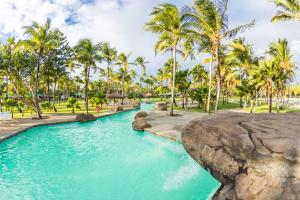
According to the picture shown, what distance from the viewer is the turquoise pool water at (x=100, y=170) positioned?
898 cm

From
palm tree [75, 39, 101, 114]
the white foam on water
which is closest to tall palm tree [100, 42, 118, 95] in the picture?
palm tree [75, 39, 101, 114]

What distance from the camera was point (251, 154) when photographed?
17.2 ft

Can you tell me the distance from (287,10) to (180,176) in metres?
20.0

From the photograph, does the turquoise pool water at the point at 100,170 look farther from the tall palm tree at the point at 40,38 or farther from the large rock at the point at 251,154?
the tall palm tree at the point at 40,38

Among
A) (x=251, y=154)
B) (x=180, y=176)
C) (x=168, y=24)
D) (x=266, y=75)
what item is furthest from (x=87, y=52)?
(x=251, y=154)

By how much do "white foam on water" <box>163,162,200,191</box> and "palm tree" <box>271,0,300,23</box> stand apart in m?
18.2

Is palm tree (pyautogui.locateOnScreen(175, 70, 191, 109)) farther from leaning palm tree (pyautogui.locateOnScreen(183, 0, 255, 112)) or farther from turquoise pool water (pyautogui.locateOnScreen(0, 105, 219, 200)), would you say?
turquoise pool water (pyautogui.locateOnScreen(0, 105, 219, 200))

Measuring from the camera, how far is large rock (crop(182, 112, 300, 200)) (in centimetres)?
477

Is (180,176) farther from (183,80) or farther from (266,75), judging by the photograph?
(183,80)

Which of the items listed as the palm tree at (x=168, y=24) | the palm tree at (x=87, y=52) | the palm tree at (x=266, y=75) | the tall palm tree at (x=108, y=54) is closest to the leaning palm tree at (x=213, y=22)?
the palm tree at (x=168, y=24)

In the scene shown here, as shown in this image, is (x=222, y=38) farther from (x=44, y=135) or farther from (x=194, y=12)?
(x=44, y=135)

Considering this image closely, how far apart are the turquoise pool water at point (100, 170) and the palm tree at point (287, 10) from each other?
1681cm

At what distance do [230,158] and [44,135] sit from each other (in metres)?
17.6

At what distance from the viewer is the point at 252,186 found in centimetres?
501
